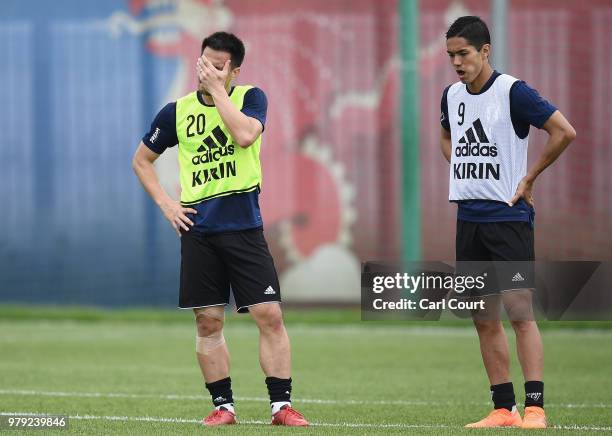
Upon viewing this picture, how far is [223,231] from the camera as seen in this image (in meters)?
8.02

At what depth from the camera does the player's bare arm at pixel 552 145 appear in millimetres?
7742

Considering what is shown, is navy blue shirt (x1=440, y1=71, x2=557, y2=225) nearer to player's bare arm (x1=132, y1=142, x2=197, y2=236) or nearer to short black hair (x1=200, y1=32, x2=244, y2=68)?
short black hair (x1=200, y1=32, x2=244, y2=68)

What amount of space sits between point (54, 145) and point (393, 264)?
12669 millimetres

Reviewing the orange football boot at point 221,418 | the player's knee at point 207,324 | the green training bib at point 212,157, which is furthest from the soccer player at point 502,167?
the player's knee at point 207,324

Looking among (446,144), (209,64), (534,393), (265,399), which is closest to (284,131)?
(265,399)

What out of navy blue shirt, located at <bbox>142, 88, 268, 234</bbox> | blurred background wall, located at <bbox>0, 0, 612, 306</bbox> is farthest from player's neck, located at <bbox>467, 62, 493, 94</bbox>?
blurred background wall, located at <bbox>0, 0, 612, 306</bbox>

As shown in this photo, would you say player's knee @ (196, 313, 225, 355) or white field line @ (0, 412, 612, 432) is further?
player's knee @ (196, 313, 225, 355)

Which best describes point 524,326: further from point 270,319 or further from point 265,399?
point 265,399

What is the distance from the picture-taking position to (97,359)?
42.7 feet

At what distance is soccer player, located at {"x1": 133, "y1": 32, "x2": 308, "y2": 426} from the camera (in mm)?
7957

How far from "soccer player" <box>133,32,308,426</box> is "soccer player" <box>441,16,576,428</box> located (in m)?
1.18

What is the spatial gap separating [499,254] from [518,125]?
0.74 m

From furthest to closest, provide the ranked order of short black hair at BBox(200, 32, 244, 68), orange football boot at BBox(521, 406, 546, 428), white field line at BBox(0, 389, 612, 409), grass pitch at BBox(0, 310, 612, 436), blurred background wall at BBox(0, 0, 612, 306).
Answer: blurred background wall at BBox(0, 0, 612, 306)
white field line at BBox(0, 389, 612, 409)
grass pitch at BBox(0, 310, 612, 436)
short black hair at BBox(200, 32, 244, 68)
orange football boot at BBox(521, 406, 546, 428)

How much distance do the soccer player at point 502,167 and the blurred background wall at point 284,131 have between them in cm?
1045
